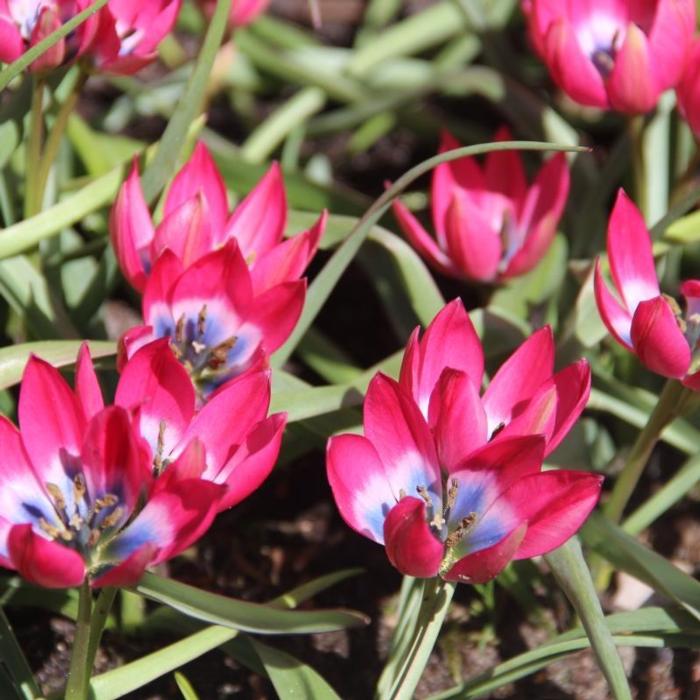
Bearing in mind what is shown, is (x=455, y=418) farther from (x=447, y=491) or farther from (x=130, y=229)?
(x=130, y=229)

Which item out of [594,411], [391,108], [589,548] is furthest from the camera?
[391,108]

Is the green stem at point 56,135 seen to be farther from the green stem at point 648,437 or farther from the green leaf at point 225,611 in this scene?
the green stem at point 648,437

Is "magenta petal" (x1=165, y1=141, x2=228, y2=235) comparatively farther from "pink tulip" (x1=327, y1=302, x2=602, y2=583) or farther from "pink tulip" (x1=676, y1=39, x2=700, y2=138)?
"pink tulip" (x1=676, y1=39, x2=700, y2=138)

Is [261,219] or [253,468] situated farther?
[261,219]

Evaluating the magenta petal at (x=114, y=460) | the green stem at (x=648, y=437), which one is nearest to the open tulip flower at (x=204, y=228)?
the magenta petal at (x=114, y=460)

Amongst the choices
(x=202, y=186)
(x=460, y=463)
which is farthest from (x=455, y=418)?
(x=202, y=186)

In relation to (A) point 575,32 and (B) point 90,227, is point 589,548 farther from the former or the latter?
(B) point 90,227

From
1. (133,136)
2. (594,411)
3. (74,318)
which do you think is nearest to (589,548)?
(594,411)
